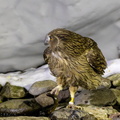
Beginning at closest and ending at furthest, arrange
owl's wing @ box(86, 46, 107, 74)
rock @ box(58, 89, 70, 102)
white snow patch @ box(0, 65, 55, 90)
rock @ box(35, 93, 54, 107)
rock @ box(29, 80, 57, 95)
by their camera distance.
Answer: owl's wing @ box(86, 46, 107, 74)
rock @ box(35, 93, 54, 107)
rock @ box(58, 89, 70, 102)
rock @ box(29, 80, 57, 95)
white snow patch @ box(0, 65, 55, 90)

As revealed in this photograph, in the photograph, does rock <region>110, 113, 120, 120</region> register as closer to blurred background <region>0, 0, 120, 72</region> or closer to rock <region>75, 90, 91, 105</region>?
rock <region>75, 90, 91, 105</region>

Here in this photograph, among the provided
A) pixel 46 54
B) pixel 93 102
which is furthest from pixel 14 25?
pixel 93 102

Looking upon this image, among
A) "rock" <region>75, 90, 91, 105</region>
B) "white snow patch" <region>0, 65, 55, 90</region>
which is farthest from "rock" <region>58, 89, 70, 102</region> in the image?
"white snow patch" <region>0, 65, 55, 90</region>

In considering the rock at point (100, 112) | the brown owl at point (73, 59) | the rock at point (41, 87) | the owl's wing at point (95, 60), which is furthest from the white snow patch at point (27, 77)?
the rock at point (100, 112)

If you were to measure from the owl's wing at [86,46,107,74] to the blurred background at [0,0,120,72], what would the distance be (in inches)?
61.5

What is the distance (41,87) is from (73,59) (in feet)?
6.13

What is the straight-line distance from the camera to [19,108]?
6625mm

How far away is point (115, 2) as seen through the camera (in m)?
7.34

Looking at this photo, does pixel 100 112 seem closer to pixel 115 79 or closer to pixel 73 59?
pixel 73 59

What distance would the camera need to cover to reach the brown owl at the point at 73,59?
514 cm

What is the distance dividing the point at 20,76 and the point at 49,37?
113 inches

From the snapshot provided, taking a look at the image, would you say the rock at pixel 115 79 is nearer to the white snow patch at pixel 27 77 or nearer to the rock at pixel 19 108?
the white snow patch at pixel 27 77

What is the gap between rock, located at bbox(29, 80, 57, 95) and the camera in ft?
23.1

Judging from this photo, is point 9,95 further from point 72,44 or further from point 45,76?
point 72,44
